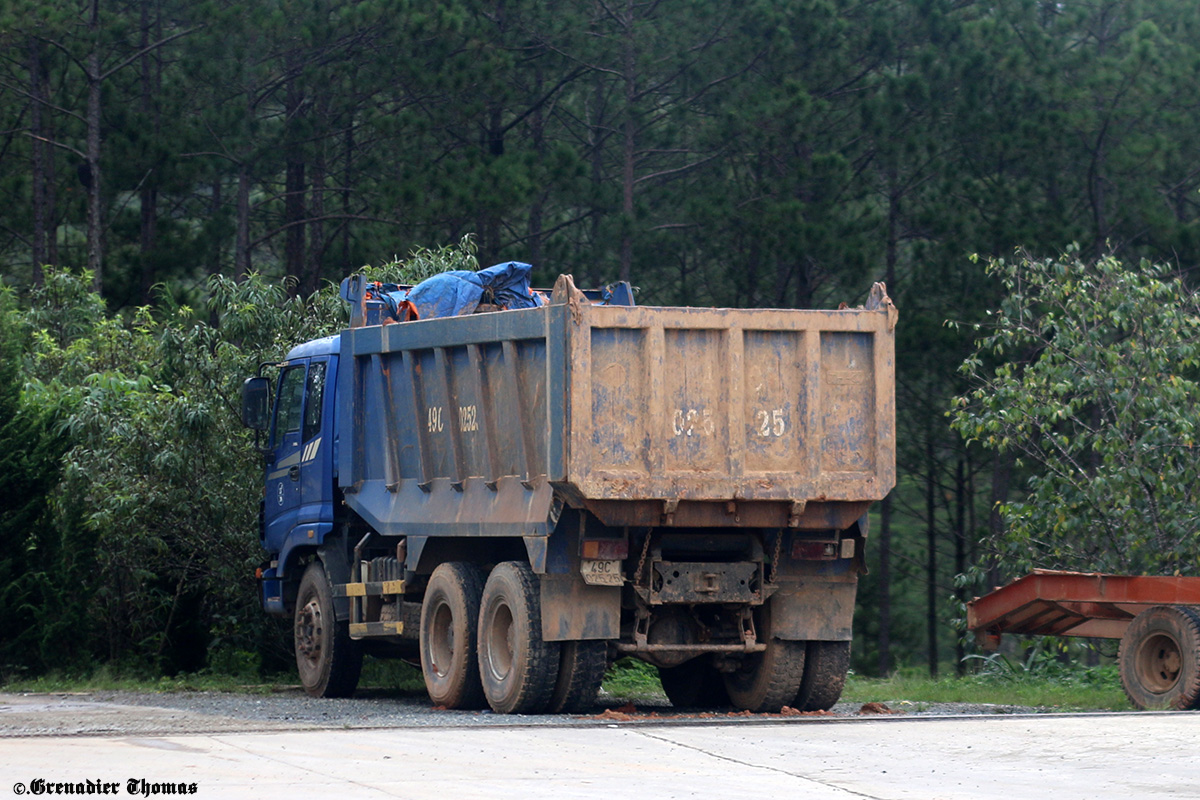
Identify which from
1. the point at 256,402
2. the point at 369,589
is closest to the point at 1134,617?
the point at 369,589

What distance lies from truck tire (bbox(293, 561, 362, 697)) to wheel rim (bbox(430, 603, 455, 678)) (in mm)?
1715

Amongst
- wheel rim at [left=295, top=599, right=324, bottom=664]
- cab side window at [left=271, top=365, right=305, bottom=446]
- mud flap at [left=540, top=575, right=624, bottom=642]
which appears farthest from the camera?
cab side window at [left=271, top=365, right=305, bottom=446]

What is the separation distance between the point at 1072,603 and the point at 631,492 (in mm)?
4373

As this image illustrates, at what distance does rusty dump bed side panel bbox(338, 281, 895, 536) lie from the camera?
11.4m

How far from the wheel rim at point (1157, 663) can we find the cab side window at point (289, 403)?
24.1ft

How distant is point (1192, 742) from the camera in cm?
982

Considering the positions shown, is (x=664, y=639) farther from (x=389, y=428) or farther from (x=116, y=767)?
(x=116, y=767)

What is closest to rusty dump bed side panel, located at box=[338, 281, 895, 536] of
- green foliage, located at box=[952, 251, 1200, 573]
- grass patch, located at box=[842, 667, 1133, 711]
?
grass patch, located at box=[842, 667, 1133, 711]

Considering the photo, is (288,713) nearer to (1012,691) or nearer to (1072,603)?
(1072,603)

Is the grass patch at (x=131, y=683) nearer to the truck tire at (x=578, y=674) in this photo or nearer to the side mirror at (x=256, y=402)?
the side mirror at (x=256, y=402)

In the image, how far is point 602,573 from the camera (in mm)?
11734

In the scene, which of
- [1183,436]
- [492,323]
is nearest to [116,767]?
[492,323]

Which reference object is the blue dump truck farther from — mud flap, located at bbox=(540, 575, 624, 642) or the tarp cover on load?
the tarp cover on load

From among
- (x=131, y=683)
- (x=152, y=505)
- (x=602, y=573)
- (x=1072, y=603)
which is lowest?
(x=131, y=683)
